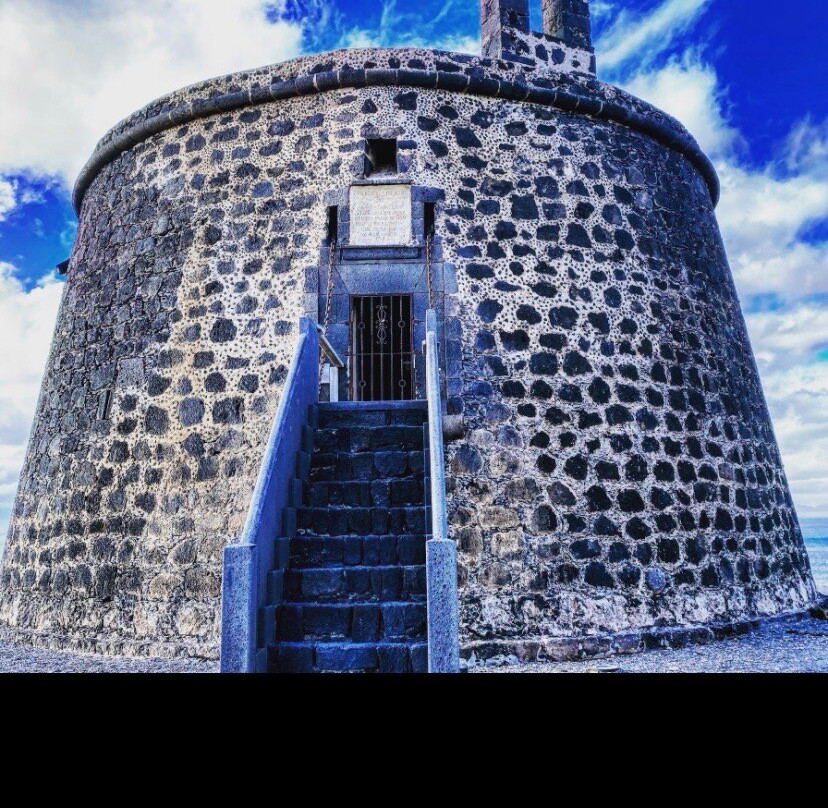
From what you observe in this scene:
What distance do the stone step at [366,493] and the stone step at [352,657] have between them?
110cm

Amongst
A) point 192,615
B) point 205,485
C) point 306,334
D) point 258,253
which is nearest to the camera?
point 306,334

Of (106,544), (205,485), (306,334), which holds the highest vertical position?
(306,334)

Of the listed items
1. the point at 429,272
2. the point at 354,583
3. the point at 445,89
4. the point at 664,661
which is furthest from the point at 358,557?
the point at 445,89

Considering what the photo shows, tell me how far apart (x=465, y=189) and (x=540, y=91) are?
1.47 m

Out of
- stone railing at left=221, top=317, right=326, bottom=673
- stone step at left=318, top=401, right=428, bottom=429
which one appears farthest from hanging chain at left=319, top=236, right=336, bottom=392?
stone railing at left=221, top=317, right=326, bottom=673

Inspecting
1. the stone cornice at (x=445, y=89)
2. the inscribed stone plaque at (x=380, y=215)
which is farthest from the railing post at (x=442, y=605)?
the stone cornice at (x=445, y=89)

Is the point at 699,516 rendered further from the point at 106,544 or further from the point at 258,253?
the point at 106,544

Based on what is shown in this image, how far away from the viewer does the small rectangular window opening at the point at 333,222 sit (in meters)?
6.58

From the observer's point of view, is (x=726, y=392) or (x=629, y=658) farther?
(x=726, y=392)

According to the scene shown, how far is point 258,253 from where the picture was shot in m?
6.65

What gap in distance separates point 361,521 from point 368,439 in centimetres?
84

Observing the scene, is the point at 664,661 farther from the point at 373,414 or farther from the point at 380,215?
the point at 380,215
